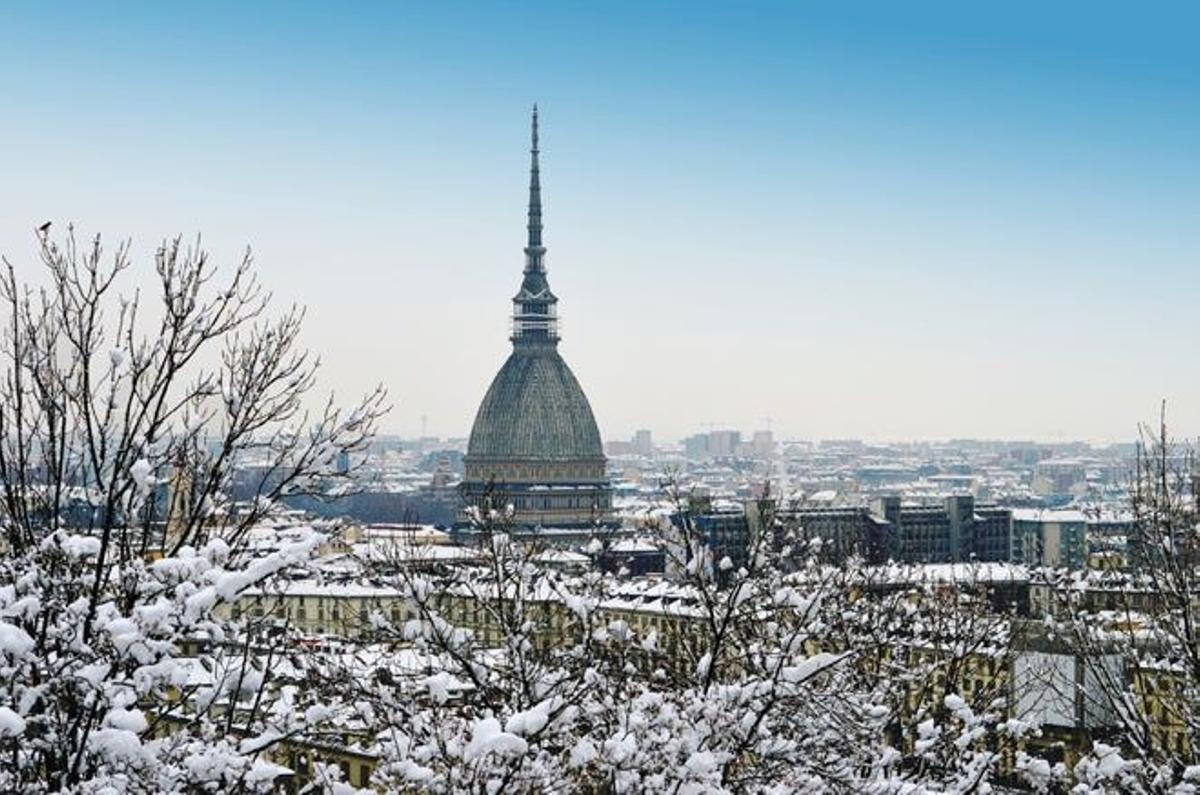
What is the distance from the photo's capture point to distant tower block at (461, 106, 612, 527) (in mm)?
155375

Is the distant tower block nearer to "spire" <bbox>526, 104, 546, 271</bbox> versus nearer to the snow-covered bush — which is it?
"spire" <bbox>526, 104, 546, 271</bbox>

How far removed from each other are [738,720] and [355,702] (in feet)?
10.1

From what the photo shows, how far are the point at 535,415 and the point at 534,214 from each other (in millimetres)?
25734

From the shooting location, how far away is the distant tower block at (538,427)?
155375mm

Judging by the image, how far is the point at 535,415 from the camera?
164 meters

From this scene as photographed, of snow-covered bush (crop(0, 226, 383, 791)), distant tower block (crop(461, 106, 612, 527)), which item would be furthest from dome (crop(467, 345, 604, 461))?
snow-covered bush (crop(0, 226, 383, 791))

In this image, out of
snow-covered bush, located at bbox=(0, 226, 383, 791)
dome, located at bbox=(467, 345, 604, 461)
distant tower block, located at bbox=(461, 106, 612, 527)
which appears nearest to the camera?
snow-covered bush, located at bbox=(0, 226, 383, 791)

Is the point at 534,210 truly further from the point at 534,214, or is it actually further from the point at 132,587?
the point at 132,587

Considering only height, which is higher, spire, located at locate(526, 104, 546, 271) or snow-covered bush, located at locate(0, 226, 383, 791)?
spire, located at locate(526, 104, 546, 271)

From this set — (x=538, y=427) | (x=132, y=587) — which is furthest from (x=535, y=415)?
(x=132, y=587)

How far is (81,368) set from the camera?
1129cm

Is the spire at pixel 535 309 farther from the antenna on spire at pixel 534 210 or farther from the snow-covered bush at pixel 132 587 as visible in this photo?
the snow-covered bush at pixel 132 587

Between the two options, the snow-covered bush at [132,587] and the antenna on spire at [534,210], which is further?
the antenna on spire at [534,210]

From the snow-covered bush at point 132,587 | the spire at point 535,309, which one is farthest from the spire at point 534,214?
the snow-covered bush at point 132,587
